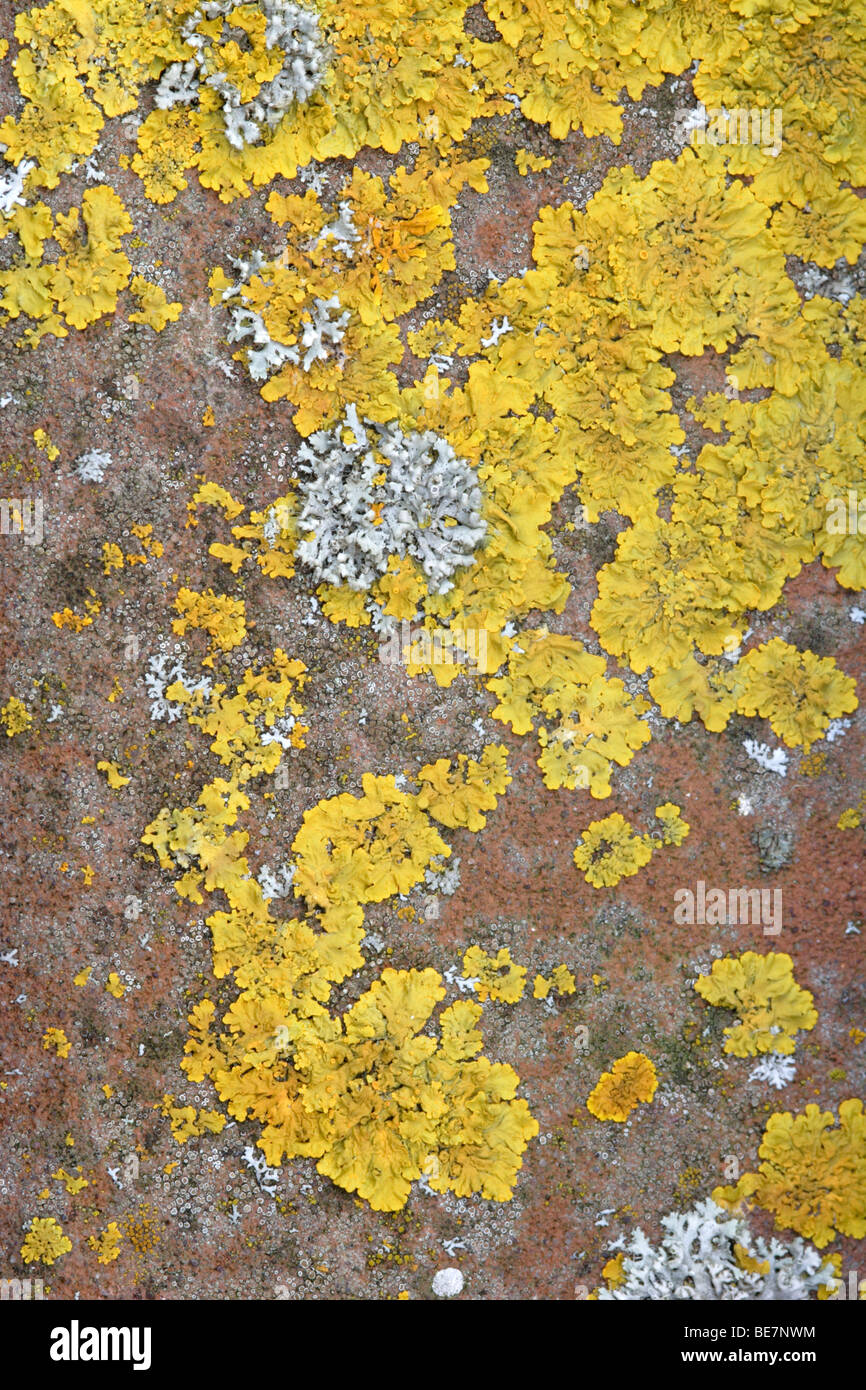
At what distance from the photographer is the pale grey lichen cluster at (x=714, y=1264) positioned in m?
4.19

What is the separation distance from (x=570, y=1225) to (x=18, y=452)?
13.6 feet

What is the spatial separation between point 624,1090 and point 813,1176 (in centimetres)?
87

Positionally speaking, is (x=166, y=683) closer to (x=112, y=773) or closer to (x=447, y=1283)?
(x=112, y=773)

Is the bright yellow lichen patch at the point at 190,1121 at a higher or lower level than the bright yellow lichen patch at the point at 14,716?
lower

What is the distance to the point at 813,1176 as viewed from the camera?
4273mm

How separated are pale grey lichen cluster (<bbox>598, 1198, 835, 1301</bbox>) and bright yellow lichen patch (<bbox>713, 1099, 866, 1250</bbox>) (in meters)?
0.09

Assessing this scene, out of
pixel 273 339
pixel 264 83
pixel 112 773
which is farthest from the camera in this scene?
pixel 112 773

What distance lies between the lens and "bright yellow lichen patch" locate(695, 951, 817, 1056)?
4316mm

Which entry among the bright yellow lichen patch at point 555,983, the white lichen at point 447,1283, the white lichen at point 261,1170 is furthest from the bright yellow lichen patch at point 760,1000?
the white lichen at point 261,1170

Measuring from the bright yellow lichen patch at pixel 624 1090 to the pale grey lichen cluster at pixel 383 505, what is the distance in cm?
224

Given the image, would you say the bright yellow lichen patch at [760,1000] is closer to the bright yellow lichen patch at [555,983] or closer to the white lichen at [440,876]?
the bright yellow lichen patch at [555,983]

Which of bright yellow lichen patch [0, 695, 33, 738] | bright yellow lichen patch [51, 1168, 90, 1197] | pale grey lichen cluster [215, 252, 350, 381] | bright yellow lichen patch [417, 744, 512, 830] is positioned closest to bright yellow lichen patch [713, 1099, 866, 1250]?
bright yellow lichen patch [417, 744, 512, 830]

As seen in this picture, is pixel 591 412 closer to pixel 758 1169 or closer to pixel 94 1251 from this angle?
pixel 758 1169

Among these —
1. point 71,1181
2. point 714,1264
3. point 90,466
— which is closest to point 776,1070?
point 714,1264
